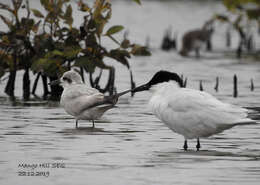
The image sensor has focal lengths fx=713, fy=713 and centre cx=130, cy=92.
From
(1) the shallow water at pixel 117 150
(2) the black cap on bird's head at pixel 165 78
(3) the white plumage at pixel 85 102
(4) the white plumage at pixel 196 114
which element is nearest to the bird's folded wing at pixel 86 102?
(3) the white plumage at pixel 85 102

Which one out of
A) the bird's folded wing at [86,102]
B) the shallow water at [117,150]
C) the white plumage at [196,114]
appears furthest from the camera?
the bird's folded wing at [86,102]

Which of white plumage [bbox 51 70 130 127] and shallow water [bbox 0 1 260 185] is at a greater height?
white plumage [bbox 51 70 130 127]

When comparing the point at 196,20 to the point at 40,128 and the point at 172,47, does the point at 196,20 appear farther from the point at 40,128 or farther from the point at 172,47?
the point at 40,128

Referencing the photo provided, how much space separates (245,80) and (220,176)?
32.2 ft

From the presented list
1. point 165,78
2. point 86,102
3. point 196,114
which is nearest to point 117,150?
point 196,114

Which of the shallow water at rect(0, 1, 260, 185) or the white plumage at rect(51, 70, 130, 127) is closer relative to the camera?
the shallow water at rect(0, 1, 260, 185)

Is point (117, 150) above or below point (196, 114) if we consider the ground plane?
below

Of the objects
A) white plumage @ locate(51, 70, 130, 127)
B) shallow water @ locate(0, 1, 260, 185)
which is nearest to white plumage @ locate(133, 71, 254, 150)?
shallow water @ locate(0, 1, 260, 185)

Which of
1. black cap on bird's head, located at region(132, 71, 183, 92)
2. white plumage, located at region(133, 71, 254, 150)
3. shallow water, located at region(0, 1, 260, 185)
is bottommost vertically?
shallow water, located at region(0, 1, 260, 185)

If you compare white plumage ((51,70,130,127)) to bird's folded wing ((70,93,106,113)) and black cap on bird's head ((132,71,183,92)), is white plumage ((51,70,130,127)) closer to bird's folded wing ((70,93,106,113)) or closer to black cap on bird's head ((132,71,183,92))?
bird's folded wing ((70,93,106,113))

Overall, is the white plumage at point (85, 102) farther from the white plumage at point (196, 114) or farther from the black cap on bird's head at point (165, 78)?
the white plumage at point (196, 114)

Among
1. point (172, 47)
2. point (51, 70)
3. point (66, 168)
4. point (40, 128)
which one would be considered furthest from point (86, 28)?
point (172, 47)

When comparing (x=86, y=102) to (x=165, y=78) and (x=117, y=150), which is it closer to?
(x=165, y=78)

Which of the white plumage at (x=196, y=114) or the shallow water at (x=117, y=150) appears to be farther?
the white plumage at (x=196, y=114)
